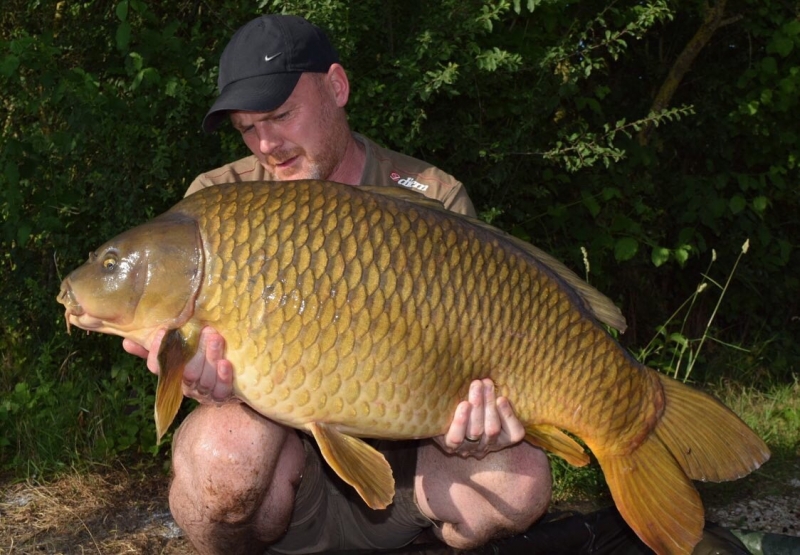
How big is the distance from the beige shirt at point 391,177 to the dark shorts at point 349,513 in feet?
1.98

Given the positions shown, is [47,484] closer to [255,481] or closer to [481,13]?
[255,481]

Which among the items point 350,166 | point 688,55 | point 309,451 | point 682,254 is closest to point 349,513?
point 309,451

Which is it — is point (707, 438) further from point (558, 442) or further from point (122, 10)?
point (122, 10)

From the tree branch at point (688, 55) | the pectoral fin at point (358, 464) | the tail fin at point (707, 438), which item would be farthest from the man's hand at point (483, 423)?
the tree branch at point (688, 55)

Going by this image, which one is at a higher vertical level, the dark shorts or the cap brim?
the cap brim

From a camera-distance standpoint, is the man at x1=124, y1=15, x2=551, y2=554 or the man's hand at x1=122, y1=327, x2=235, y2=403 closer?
the man's hand at x1=122, y1=327, x2=235, y2=403

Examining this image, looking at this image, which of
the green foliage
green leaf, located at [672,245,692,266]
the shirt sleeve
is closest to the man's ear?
the shirt sleeve

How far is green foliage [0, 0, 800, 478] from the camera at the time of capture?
3.17 meters

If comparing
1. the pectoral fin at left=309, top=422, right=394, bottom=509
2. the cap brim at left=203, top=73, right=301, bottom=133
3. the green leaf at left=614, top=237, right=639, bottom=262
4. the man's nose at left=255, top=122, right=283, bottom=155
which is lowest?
the green leaf at left=614, top=237, right=639, bottom=262

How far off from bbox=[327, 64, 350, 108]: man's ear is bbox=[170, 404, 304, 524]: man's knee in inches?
31.5

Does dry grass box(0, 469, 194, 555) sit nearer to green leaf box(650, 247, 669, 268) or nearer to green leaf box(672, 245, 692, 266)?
green leaf box(650, 247, 669, 268)

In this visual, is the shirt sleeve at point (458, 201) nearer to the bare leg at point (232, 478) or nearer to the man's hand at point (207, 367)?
the bare leg at point (232, 478)

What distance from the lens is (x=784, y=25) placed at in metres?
4.16

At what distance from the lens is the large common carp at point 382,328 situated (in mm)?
1659
